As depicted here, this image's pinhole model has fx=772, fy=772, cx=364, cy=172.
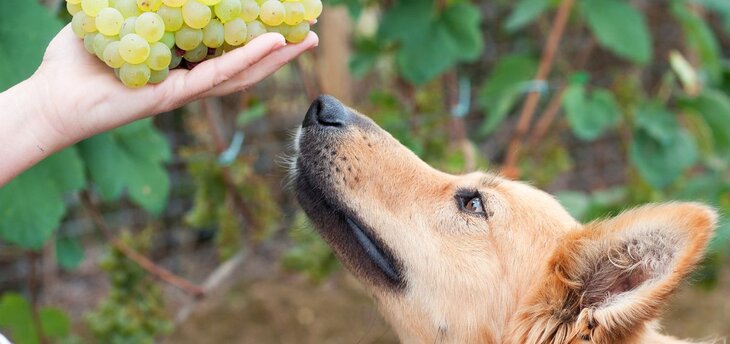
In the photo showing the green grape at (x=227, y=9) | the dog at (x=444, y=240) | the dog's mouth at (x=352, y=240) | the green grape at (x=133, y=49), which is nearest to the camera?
the green grape at (x=133, y=49)

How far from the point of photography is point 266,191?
3557mm

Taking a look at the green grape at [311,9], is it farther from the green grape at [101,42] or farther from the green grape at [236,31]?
the green grape at [101,42]

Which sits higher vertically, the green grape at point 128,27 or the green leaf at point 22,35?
the green grape at point 128,27

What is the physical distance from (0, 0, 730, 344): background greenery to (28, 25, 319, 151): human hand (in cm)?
56

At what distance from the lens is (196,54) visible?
148 centimetres

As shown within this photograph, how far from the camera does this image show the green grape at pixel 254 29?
1.49 meters

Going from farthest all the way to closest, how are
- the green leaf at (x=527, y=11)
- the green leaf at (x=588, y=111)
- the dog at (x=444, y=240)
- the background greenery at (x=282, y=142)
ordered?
the green leaf at (x=527, y=11) → the green leaf at (x=588, y=111) → the background greenery at (x=282, y=142) → the dog at (x=444, y=240)

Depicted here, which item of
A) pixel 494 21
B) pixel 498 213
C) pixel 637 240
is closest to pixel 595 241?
pixel 637 240

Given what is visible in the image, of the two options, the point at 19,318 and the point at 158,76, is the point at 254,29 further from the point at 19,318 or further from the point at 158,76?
the point at 19,318

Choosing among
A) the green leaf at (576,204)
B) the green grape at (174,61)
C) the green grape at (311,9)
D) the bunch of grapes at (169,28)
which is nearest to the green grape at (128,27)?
the bunch of grapes at (169,28)

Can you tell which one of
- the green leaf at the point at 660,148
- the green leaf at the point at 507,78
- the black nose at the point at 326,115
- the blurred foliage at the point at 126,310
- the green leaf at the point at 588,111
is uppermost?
the black nose at the point at 326,115

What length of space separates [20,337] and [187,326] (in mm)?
1490

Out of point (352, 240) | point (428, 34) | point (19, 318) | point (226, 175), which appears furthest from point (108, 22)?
point (226, 175)

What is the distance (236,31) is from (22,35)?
779 mm
